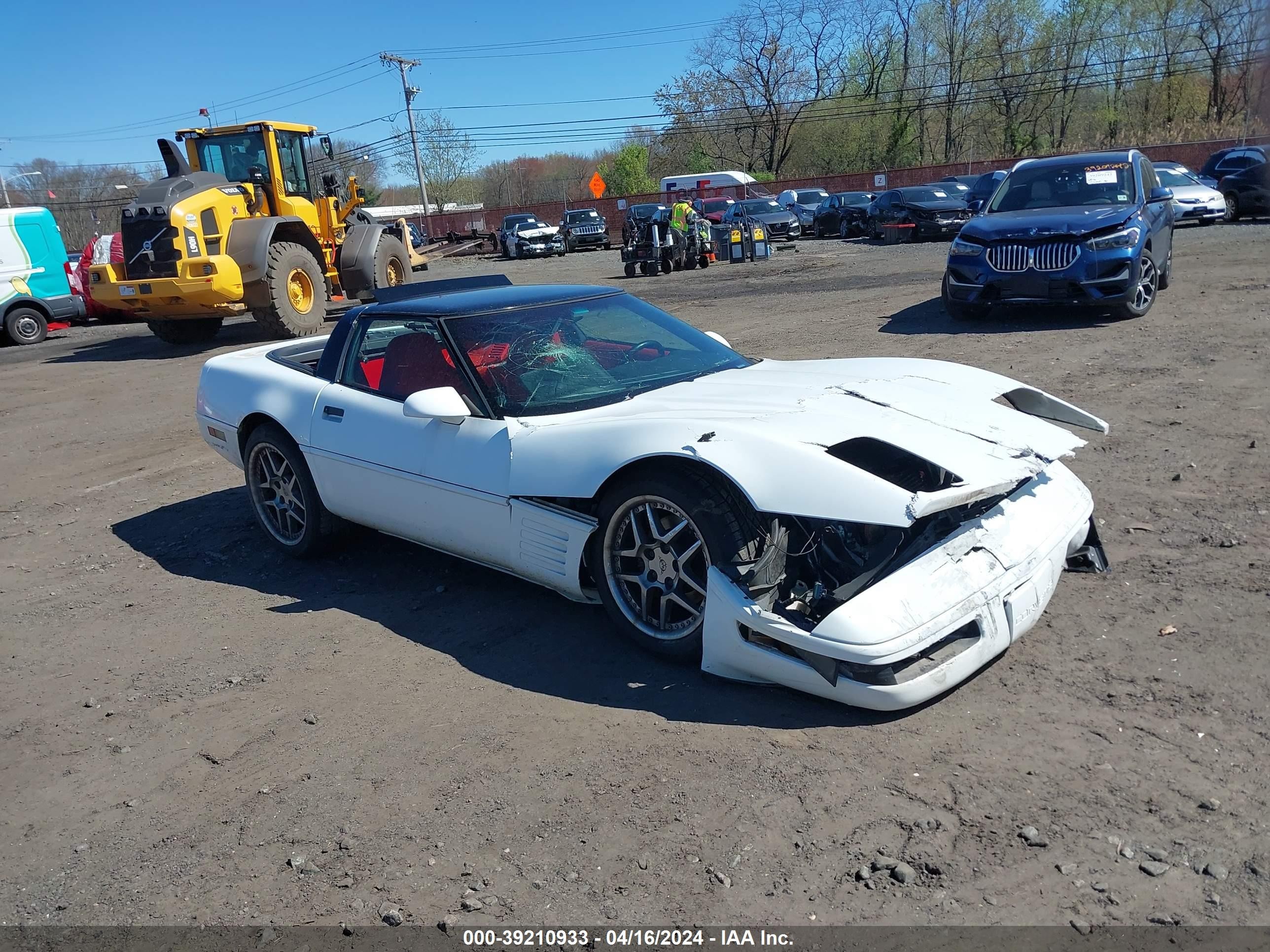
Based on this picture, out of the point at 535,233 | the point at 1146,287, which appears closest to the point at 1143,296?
the point at 1146,287

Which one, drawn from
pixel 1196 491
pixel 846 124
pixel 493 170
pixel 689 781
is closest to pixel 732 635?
pixel 689 781

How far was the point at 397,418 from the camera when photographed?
4668mm

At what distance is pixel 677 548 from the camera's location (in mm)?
3678

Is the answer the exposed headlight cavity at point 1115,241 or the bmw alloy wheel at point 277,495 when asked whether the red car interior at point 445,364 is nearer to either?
the bmw alloy wheel at point 277,495

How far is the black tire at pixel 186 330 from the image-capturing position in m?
15.8

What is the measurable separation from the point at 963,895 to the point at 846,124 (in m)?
68.1

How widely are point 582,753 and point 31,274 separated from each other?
20.5 m

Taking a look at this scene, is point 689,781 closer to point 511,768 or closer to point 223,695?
point 511,768

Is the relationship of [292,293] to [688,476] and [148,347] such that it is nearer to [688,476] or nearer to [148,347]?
[148,347]

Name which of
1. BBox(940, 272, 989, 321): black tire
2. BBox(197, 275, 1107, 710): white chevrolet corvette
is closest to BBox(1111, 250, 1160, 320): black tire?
BBox(940, 272, 989, 321): black tire

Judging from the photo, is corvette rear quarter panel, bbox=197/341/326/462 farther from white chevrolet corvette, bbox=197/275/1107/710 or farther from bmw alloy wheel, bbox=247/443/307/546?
bmw alloy wheel, bbox=247/443/307/546

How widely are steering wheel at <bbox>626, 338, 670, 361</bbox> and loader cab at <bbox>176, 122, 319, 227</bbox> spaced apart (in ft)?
40.9

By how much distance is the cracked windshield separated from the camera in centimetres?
438

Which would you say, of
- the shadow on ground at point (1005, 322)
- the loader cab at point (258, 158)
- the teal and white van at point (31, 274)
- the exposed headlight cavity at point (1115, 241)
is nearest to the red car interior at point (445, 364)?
the shadow on ground at point (1005, 322)
